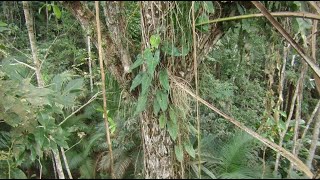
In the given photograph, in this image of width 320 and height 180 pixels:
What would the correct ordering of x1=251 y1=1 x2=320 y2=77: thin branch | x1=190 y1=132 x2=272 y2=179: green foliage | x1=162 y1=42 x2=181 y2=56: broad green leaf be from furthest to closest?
x1=190 y1=132 x2=272 y2=179: green foliage → x1=162 y1=42 x2=181 y2=56: broad green leaf → x1=251 y1=1 x2=320 y2=77: thin branch

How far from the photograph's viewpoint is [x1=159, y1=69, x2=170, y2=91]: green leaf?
1531 millimetres

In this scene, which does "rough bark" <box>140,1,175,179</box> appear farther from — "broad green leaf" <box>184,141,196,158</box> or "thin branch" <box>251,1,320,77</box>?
"thin branch" <box>251,1,320,77</box>

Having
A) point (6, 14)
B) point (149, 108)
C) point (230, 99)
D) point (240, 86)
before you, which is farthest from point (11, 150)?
point (6, 14)

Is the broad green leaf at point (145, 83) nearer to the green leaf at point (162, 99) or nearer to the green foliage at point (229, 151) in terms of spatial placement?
the green leaf at point (162, 99)

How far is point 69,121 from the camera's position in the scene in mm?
4160

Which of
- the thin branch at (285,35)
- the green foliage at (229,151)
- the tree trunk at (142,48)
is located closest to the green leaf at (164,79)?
the tree trunk at (142,48)

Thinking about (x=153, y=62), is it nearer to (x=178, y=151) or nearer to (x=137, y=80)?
(x=137, y=80)

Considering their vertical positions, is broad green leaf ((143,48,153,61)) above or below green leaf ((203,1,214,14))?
below

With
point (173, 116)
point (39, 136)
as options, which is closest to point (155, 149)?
point (173, 116)

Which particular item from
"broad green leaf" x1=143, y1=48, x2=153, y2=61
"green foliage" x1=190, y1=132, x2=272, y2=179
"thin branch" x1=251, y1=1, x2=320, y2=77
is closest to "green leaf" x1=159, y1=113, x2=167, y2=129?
"broad green leaf" x1=143, y1=48, x2=153, y2=61

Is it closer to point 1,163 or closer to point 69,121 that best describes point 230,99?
point 69,121

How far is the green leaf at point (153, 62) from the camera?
4.81 feet

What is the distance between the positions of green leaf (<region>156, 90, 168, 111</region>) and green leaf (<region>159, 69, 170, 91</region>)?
0.16ft

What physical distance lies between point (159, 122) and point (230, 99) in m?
2.86
